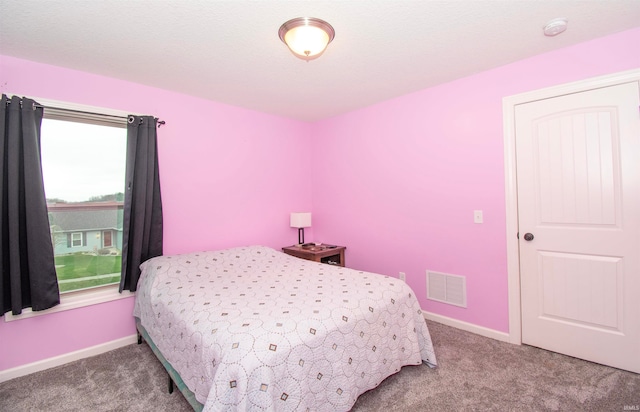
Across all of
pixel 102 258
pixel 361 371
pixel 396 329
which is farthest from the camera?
pixel 102 258

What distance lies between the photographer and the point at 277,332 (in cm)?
141

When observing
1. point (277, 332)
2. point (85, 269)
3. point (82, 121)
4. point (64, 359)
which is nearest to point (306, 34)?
point (277, 332)

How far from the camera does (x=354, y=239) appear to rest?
11.7 ft

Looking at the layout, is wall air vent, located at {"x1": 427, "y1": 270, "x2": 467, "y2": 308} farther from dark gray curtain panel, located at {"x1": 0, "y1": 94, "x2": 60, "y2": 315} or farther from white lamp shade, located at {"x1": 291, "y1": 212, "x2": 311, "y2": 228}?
dark gray curtain panel, located at {"x1": 0, "y1": 94, "x2": 60, "y2": 315}

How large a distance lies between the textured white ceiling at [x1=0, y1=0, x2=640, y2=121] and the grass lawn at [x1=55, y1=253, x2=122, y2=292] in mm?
1580

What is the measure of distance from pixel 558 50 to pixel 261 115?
9.41 ft

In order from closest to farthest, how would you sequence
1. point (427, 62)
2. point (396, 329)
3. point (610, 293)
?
point (396, 329)
point (610, 293)
point (427, 62)

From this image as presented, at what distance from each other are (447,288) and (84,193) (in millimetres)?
3381

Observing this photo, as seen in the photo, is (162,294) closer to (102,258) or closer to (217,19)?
(102,258)

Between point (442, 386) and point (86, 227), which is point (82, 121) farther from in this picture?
point (442, 386)

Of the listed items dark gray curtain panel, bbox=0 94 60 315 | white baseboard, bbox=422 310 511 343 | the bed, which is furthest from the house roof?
white baseboard, bbox=422 310 511 343

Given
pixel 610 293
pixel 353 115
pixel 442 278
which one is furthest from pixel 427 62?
pixel 610 293

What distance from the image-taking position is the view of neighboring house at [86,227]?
2342 millimetres

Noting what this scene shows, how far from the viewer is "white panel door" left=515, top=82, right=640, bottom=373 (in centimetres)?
195
